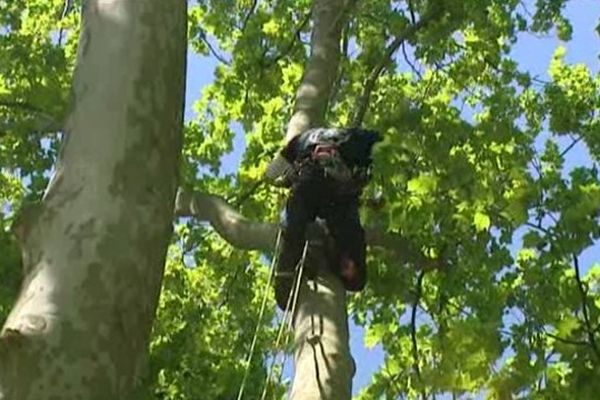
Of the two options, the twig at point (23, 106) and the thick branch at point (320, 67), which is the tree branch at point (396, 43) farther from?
→ the twig at point (23, 106)

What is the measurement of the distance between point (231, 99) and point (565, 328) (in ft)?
14.8

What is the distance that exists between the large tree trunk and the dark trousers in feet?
8.65

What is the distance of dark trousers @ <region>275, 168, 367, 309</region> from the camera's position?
5.44 m

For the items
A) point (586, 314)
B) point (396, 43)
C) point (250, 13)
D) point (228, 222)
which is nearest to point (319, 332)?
point (228, 222)

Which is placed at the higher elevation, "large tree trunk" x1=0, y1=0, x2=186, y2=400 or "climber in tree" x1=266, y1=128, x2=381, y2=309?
"climber in tree" x1=266, y1=128, x2=381, y2=309

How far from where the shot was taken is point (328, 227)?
5.49m

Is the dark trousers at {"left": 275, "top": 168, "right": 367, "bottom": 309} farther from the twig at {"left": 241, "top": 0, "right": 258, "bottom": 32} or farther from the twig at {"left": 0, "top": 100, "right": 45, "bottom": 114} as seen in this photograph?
the twig at {"left": 241, "top": 0, "right": 258, "bottom": 32}

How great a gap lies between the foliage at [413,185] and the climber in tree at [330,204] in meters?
0.69

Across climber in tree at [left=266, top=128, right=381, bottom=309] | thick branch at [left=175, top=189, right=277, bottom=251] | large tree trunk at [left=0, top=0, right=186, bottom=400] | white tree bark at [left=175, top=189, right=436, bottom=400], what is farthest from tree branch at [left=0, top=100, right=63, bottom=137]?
large tree trunk at [left=0, top=0, right=186, bottom=400]

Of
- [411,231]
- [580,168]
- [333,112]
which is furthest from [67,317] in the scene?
[333,112]

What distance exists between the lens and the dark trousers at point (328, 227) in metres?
5.44

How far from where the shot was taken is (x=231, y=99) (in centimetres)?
990

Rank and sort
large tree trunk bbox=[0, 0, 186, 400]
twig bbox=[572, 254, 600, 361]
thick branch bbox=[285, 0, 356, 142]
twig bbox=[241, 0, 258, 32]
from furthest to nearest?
twig bbox=[241, 0, 258, 32], thick branch bbox=[285, 0, 356, 142], twig bbox=[572, 254, 600, 361], large tree trunk bbox=[0, 0, 186, 400]

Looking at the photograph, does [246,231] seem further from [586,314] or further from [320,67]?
[586,314]
